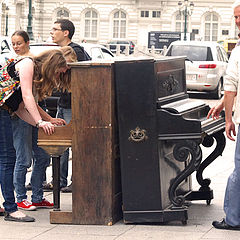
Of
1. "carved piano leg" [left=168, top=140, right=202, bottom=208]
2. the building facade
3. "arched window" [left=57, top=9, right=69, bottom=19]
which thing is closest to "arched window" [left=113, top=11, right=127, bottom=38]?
the building facade

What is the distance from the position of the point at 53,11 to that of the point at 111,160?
83509mm

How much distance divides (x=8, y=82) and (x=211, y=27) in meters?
82.1

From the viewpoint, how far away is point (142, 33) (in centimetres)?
8656

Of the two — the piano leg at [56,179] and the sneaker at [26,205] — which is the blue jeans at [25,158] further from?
the piano leg at [56,179]

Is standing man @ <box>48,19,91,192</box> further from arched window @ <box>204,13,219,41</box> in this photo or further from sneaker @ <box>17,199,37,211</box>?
arched window @ <box>204,13,219,41</box>

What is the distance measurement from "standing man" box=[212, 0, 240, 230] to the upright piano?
24cm

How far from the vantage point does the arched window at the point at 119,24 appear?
3460 inches

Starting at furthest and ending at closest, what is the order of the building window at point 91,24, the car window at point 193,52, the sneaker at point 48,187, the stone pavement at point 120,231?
the building window at point 91,24 < the car window at point 193,52 < the sneaker at point 48,187 < the stone pavement at point 120,231

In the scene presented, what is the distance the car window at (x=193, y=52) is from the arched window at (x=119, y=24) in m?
64.7

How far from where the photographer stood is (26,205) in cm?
684

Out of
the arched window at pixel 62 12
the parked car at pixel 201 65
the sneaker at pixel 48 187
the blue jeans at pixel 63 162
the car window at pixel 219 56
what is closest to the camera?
the blue jeans at pixel 63 162

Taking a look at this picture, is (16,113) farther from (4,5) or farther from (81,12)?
(81,12)

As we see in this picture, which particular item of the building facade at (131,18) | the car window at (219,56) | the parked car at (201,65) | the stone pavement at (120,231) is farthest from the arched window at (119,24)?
the stone pavement at (120,231)

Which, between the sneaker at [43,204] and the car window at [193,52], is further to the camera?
the car window at [193,52]
